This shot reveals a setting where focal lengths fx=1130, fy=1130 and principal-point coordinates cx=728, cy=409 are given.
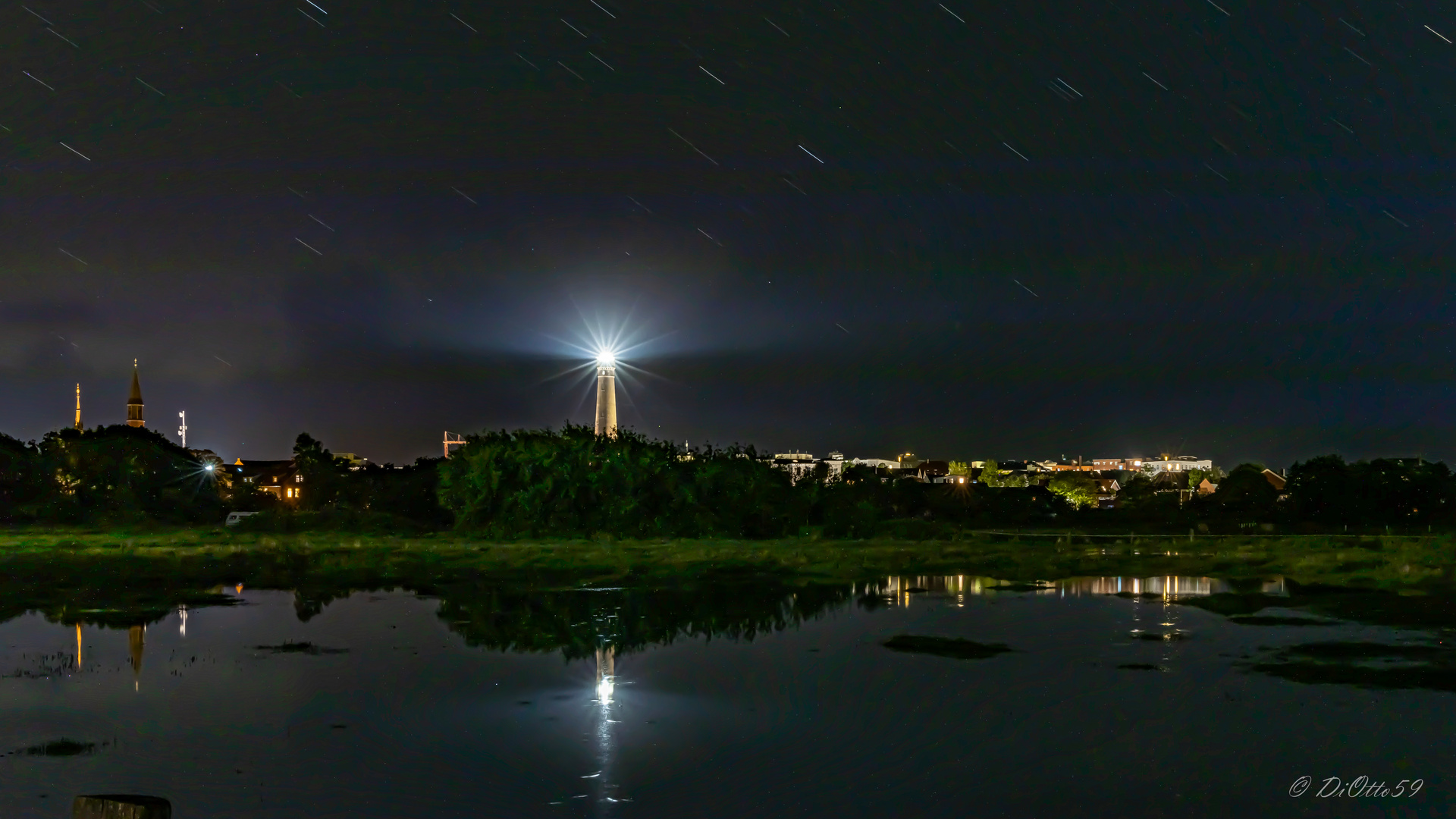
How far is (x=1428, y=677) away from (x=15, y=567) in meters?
46.1

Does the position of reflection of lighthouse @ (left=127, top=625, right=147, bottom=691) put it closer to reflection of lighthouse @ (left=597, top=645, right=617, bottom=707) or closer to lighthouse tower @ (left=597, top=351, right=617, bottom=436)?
reflection of lighthouse @ (left=597, top=645, right=617, bottom=707)

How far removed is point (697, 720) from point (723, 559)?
28578 millimetres

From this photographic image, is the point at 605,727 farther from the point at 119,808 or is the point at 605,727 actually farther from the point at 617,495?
the point at 617,495

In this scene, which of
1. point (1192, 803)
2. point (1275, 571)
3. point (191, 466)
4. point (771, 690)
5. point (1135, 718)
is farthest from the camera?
point (191, 466)

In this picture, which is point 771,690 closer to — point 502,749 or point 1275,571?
point 502,749

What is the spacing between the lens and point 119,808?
7.02 m

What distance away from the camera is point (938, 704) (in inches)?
727

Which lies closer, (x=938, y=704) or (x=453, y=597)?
(x=938, y=704)

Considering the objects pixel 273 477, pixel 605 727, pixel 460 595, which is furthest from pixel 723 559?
pixel 273 477

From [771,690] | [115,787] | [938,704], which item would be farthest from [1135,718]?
[115,787]

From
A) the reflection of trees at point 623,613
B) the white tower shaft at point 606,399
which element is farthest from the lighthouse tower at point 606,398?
the reflection of trees at point 623,613

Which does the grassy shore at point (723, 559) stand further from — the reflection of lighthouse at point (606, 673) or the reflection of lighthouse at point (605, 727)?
the reflection of lighthouse at point (605, 727)
